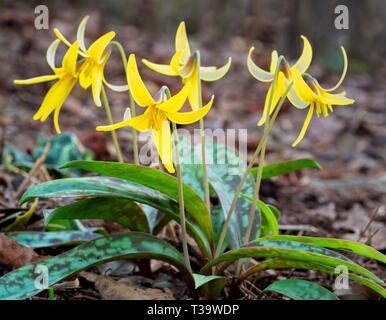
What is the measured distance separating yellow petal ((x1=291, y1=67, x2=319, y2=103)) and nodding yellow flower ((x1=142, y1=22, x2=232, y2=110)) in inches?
7.6

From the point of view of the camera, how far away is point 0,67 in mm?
4215

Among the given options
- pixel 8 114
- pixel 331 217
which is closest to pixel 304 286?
pixel 331 217

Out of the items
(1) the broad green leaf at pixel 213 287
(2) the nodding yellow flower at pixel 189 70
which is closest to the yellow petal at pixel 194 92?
(2) the nodding yellow flower at pixel 189 70

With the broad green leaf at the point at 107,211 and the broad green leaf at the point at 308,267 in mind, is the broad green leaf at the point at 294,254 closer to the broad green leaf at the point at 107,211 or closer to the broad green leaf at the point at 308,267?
the broad green leaf at the point at 308,267

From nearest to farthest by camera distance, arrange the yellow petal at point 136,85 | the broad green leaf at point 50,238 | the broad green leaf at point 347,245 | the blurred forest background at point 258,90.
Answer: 1. the yellow petal at point 136,85
2. the broad green leaf at point 347,245
3. the broad green leaf at point 50,238
4. the blurred forest background at point 258,90

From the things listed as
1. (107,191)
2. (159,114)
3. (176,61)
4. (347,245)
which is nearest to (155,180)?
(107,191)

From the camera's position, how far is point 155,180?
1.21 m

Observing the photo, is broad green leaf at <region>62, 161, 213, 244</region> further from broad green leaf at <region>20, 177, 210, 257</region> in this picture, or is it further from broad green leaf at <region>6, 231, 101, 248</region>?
broad green leaf at <region>6, 231, 101, 248</region>

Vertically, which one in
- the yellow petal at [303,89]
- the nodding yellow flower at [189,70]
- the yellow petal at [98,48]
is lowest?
the yellow petal at [303,89]

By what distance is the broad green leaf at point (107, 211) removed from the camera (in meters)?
1.22

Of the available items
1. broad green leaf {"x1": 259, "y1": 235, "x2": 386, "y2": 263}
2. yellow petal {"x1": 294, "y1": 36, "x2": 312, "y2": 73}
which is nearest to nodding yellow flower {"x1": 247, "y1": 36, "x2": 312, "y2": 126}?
yellow petal {"x1": 294, "y1": 36, "x2": 312, "y2": 73}

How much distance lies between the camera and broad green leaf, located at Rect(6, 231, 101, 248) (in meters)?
1.36

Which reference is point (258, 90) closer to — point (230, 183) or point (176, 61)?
point (230, 183)

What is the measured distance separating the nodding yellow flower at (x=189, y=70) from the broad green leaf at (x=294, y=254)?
0.46 m
